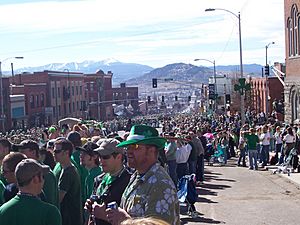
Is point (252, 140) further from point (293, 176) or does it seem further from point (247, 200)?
point (247, 200)

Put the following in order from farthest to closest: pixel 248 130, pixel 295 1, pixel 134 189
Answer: pixel 295 1 → pixel 248 130 → pixel 134 189

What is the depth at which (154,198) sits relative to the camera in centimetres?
542

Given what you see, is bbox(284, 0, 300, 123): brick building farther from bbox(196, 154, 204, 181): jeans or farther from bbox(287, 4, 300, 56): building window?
bbox(196, 154, 204, 181): jeans

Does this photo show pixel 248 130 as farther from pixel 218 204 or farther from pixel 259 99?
pixel 259 99

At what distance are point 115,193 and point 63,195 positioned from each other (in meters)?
1.61

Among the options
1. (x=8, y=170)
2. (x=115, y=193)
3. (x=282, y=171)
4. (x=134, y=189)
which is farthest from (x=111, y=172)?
(x=282, y=171)

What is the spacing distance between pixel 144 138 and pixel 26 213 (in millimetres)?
1241

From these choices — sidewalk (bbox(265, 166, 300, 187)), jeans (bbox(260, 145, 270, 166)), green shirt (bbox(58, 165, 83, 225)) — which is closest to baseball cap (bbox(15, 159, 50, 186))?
green shirt (bbox(58, 165, 83, 225))

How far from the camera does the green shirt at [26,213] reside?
584 centimetres

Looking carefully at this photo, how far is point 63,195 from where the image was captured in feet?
27.1

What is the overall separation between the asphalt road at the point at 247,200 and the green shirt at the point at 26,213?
853 cm

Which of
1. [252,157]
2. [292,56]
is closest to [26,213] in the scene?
[252,157]

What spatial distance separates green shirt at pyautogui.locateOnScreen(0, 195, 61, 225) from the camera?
5840mm

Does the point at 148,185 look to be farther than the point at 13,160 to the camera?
No
